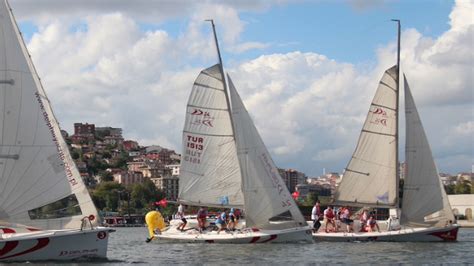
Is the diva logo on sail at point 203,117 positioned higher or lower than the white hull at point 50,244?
higher

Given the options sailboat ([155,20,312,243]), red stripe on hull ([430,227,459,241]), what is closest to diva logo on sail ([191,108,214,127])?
sailboat ([155,20,312,243])

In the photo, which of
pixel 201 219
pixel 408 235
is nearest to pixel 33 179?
pixel 201 219

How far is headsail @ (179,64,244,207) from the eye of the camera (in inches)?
1848

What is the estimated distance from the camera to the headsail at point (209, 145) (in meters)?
46.9

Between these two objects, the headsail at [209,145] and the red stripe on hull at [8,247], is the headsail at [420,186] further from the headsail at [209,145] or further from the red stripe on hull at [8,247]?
the red stripe on hull at [8,247]

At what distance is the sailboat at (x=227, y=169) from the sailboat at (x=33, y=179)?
13675mm

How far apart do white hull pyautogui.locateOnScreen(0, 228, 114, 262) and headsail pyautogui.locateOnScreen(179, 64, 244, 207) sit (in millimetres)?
15790

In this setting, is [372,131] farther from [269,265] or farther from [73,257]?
[73,257]

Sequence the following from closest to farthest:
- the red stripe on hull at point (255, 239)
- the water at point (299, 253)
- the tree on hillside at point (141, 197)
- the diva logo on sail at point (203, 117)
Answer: the water at point (299, 253) < the red stripe on hull at point (255, 239) < the diva logo on sail at point (203, 117) < the tree on hillside at point (141, 197)

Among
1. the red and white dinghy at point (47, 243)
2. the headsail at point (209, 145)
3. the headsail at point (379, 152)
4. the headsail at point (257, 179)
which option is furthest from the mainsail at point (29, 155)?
the headsail at point (379, 152)

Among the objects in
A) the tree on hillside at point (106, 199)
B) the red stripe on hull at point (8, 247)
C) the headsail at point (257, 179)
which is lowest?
the red stripe on hull at point (8, 247)

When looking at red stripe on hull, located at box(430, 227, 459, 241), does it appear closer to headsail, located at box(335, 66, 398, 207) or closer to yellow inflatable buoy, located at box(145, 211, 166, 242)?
headsail, located at box(335, 66, 398, 207)

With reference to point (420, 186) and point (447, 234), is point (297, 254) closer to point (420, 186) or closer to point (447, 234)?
point (447, 234)

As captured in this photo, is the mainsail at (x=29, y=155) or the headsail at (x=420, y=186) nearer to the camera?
the mainsail at (x=29, y=155)
